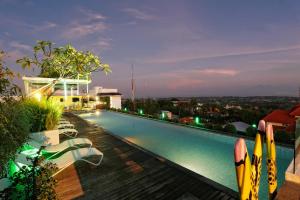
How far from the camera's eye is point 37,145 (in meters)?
5.28

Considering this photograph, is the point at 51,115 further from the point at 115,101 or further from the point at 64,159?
the point at 115,101

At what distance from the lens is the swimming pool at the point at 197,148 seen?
222 inches

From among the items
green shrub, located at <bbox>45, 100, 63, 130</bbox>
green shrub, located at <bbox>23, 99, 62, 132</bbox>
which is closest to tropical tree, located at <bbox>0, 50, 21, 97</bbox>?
green shrub, located at <bbox>23, 99, 62, 132</bbox>

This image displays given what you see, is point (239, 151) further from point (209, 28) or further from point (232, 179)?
point (209, 28)

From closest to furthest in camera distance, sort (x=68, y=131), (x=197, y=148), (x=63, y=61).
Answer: (x=68, y=131) → (x=197, y=148) → (x=63, y=61)

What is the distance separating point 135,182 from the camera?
12.1ft

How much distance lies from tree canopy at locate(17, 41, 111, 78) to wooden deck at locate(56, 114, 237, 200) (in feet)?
19.8

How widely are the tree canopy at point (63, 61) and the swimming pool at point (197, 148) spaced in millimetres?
4604

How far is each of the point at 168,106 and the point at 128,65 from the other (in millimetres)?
12385

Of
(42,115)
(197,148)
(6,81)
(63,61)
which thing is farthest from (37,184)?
(63,61)

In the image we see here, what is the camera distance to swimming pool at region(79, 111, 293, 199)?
5.63 metres

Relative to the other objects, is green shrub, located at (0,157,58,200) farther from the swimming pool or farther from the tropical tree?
Answer: the swimming pool

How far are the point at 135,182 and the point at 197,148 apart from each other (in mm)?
5106

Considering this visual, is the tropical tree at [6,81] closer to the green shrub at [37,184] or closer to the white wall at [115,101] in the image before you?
the green shrub at [37,184]
